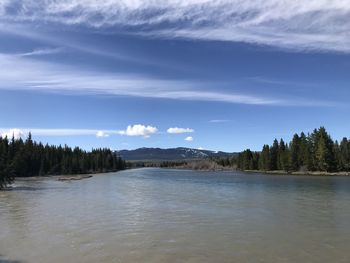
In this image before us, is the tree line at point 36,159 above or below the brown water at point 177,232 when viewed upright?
above

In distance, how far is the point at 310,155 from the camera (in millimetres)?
147375

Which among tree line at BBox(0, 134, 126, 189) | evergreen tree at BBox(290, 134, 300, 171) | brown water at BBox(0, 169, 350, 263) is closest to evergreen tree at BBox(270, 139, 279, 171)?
evergreen tree at BBox(290, 134, 300, 171)

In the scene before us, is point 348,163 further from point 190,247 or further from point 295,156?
point 190,247

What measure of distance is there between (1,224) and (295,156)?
13383cm

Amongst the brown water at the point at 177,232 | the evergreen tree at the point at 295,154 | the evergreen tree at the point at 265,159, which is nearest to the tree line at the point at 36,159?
the evergreen tree at the point at 265,159

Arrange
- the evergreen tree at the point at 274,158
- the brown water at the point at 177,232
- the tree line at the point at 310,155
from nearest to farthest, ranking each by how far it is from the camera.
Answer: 1. the brown water at the point at 177,232
2. the tree line at the point at 310,155
3. the evergreen tree at the point at 274,158

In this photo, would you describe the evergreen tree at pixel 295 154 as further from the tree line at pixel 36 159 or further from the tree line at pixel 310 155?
the tree line at pixel 36 159

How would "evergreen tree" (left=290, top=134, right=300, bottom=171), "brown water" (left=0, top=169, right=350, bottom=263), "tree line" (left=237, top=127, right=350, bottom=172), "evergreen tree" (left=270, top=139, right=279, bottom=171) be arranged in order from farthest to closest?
"evergreen tree" (left=270, top=139, right=279, bottom=171)
"evergreen tree" (left=290, top=134, right=300, bottom=171)
"tree line" (left=237, top=127, right=350, bottom=172)
"brown water" (left=0, top=169, right=350, bottom=263)

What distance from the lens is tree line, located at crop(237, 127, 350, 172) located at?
5546 inches

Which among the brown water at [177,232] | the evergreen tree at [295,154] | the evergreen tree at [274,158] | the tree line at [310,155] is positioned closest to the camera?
the brown water at [177,232]

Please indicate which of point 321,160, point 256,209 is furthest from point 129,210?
point 321,160

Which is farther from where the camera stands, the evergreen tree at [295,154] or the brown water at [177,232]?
the evergreen tree at [295,154]

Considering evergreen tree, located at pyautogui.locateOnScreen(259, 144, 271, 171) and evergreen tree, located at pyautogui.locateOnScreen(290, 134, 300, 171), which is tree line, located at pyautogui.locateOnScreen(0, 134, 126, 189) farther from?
evergreen tree, located at pyautogui.locateOnScreen(290, 134, 300, 171)

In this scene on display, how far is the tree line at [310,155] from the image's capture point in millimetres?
140875
